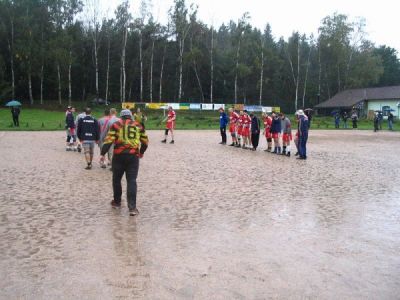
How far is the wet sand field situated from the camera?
182 inches

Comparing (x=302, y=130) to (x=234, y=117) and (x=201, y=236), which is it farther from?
(x=201, y=236)

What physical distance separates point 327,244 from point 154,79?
62.0 meters

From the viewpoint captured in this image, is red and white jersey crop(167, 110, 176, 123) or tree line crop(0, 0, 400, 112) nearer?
red and white jersey crop(167, 110, 176, 123)

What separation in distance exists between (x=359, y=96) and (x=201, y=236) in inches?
2370

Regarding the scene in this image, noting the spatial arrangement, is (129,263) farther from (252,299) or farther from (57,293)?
(252,299)

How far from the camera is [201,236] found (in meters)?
6.40

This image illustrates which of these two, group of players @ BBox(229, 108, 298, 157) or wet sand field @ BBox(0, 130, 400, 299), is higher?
group of players @ BBox(229, 108, 298, 157)

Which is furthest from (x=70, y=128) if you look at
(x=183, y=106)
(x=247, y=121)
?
(x=183, y=106)

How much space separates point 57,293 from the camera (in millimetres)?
4371

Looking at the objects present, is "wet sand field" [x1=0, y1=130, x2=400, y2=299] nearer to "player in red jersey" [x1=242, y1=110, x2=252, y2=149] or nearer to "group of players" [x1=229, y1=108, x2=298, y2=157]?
"group of players" [x1=229, y1=108, x2=298, y2=157]

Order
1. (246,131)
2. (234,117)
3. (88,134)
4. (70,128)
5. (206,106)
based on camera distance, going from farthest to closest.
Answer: (206,106)
(234,117)
(246,131)
(70,128)
(88,134)

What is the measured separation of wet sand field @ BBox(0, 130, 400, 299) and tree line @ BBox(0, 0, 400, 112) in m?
46.6

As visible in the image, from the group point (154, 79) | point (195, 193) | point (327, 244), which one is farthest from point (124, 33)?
point (327, 244)

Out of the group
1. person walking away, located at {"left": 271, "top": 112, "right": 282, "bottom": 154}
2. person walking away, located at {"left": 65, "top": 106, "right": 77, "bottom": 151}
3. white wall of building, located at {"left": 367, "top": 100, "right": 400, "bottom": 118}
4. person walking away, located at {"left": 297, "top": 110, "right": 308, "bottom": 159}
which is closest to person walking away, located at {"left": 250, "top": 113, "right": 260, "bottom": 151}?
person walking away, located at {"left": 271, "top": 112, "right": 282, "bottom": 154}
